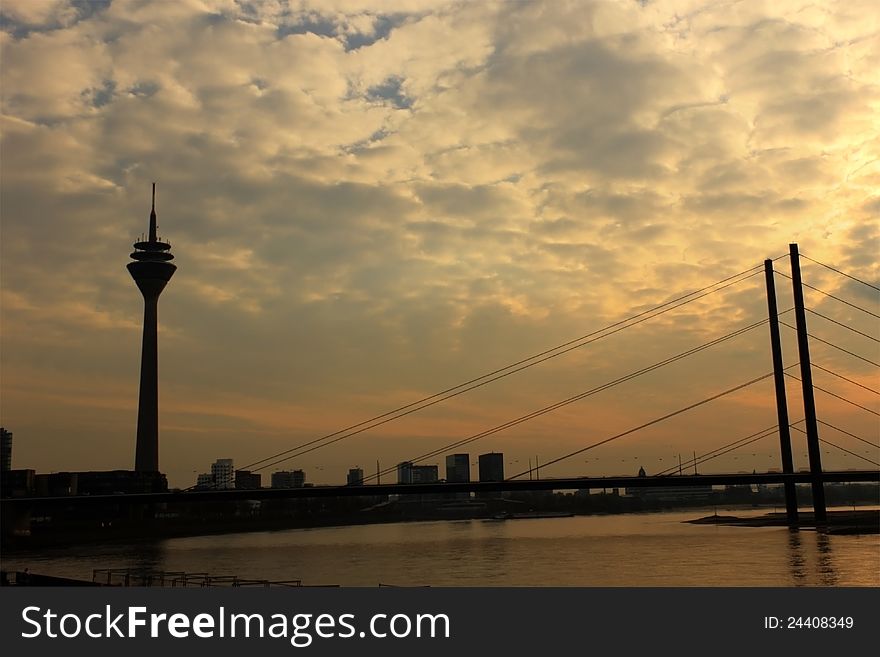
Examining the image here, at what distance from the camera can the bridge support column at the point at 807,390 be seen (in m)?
49.6

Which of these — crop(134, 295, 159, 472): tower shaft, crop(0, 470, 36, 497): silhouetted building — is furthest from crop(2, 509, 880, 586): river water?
crop(134, 295, 159, 472): tower shaft

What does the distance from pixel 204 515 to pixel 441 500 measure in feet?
162

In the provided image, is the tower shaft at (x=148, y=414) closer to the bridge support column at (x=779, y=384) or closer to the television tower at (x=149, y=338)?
the television tower at (x=149, y=338)

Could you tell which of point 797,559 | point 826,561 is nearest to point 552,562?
point 797,559

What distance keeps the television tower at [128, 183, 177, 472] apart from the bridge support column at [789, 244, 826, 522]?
79.4m

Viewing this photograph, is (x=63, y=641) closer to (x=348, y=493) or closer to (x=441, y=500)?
(x=348, y=493)

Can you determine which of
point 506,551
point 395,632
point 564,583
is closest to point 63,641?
point 395,632

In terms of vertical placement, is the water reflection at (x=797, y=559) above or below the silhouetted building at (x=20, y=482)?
below

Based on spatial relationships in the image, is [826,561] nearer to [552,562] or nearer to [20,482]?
[552,562]

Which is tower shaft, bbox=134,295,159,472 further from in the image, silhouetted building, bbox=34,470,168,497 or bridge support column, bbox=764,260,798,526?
bridge support column, bbox=764,260,798,526

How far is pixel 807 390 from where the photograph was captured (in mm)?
50438

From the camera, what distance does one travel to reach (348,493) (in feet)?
162

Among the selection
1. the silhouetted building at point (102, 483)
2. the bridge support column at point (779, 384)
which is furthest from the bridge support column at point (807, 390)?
the silhouetted building at point (102, 483)

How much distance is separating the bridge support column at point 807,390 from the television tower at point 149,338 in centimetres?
7939
